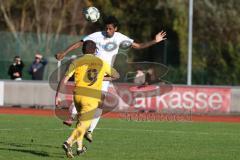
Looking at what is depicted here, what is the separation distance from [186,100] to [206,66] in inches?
599

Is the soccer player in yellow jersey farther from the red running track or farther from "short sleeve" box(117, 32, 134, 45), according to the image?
the red running track

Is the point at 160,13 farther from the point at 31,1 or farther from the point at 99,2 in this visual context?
the point at 31,1

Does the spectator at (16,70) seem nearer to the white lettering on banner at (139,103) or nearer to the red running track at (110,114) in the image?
the red running track at (110,114)

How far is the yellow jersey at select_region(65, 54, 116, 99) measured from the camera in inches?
531

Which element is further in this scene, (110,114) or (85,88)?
(110,114)

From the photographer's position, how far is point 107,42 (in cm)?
1639

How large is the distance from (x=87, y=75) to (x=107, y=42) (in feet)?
9.62

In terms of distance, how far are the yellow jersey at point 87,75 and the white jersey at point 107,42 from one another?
253cm

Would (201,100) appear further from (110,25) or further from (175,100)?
(110,25)

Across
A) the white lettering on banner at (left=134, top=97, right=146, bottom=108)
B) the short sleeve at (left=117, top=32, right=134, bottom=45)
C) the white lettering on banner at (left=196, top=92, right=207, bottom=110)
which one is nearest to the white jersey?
the short sleeve at (left=117, top=32, right=134, bottom=45)

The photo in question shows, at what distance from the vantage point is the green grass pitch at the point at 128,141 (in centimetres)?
1421

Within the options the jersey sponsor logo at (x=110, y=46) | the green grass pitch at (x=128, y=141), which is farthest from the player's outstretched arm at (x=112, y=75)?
A: the green grass pitch at (x=128, y=141)

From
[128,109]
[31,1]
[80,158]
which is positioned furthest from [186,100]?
[31,1]

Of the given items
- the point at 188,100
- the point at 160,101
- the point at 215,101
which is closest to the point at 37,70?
the point at 160,101
